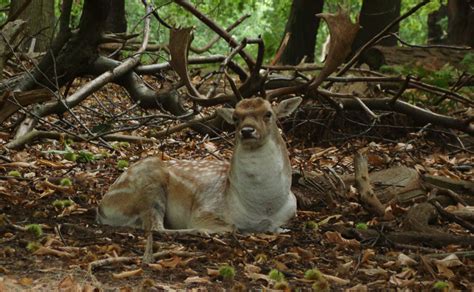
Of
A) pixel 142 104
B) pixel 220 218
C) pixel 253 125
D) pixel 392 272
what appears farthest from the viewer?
pixel 142 104

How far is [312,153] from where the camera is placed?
10125mm

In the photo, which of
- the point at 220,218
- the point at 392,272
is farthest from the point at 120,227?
the point at 392,272

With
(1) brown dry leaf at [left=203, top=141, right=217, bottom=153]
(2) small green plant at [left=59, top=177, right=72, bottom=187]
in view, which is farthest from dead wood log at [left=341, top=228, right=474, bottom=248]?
(1) brown dry leaf at [left=203, top=141, right=217, bottom=153]

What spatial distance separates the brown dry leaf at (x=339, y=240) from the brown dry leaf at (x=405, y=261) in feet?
1.96

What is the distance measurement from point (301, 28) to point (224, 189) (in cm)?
1215

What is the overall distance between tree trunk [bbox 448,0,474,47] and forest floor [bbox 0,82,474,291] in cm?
1047

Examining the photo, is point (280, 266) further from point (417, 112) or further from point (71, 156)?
point (71, 156)

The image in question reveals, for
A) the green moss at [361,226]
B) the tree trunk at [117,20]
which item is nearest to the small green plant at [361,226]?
the green moss at [361,226]

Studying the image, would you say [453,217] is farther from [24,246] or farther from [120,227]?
[24,246]

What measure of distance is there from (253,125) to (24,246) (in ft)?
7.10

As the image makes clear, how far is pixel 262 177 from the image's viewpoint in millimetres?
6859

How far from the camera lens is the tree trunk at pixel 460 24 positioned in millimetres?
18484

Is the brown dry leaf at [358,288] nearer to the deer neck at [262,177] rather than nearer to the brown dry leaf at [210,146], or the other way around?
the deer neck at [262,177]

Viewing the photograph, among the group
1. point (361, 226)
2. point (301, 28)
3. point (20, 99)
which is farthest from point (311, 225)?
point (301, 28)
